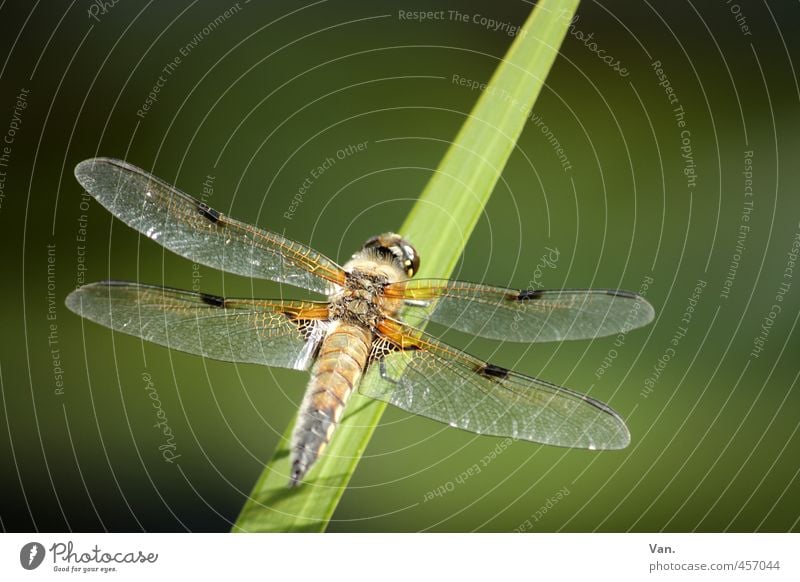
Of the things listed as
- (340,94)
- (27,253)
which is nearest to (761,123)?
(340,94)

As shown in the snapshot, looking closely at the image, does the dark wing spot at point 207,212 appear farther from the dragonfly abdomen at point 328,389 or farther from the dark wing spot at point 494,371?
the dark wing spot at point 494,371

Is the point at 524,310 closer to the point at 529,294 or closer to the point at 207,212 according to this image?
the point at 529,294

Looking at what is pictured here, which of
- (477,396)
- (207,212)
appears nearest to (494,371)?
(477,396)

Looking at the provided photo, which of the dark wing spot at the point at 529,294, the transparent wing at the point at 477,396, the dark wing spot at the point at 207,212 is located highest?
the dark wing spot at the point at 529,294

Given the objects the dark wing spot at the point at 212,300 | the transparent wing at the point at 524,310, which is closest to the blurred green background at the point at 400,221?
the transparent wing at the point at 524,310

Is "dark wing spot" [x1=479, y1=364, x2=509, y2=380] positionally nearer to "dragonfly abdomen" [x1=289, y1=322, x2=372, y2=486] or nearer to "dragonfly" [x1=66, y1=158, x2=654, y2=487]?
"dragonfly" [x1=66, y1=158, x2=654, y2=487]
